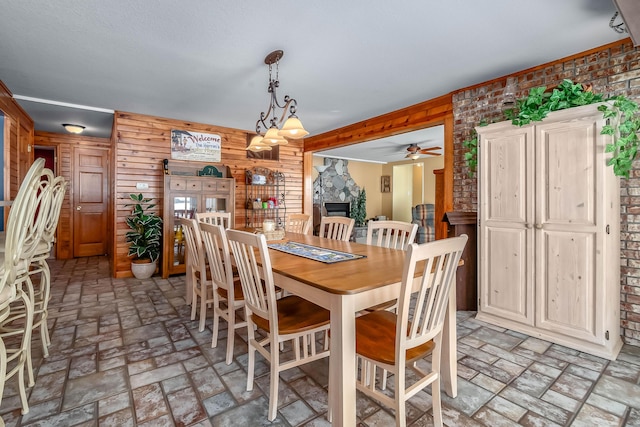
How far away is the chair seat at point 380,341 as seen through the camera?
4.48 feet

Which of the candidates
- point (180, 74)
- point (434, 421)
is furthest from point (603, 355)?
point (180, 74)

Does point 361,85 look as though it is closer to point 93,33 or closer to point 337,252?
point 337,252

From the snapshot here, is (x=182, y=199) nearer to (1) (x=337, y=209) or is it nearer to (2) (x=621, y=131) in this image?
(2) (x=621, y=131)

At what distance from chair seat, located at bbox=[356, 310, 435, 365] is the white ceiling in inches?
76.8

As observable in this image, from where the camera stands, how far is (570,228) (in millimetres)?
2303

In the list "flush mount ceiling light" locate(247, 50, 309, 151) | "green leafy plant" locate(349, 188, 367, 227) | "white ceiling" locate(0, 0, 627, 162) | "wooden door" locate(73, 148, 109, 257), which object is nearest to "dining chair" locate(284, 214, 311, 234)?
"flush mount ceiling light" locate(247, 50, 309, 151)

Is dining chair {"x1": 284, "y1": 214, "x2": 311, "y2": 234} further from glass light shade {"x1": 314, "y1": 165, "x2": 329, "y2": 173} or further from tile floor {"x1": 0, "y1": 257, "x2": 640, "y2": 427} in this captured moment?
glass light shade {"x1": 314, "y1": 165, "x2": 329, "y2": 173}

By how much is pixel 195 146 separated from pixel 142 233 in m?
1.58

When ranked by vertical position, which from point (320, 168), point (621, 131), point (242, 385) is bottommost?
point (242, 385)

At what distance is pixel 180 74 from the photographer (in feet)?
10.1

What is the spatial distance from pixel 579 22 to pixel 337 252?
7.77 feet

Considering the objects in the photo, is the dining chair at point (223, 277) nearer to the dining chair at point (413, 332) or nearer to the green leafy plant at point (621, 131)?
the dining chair at point (413, 332)

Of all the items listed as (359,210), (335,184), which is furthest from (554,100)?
(359,210)

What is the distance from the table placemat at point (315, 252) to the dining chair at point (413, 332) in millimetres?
472
